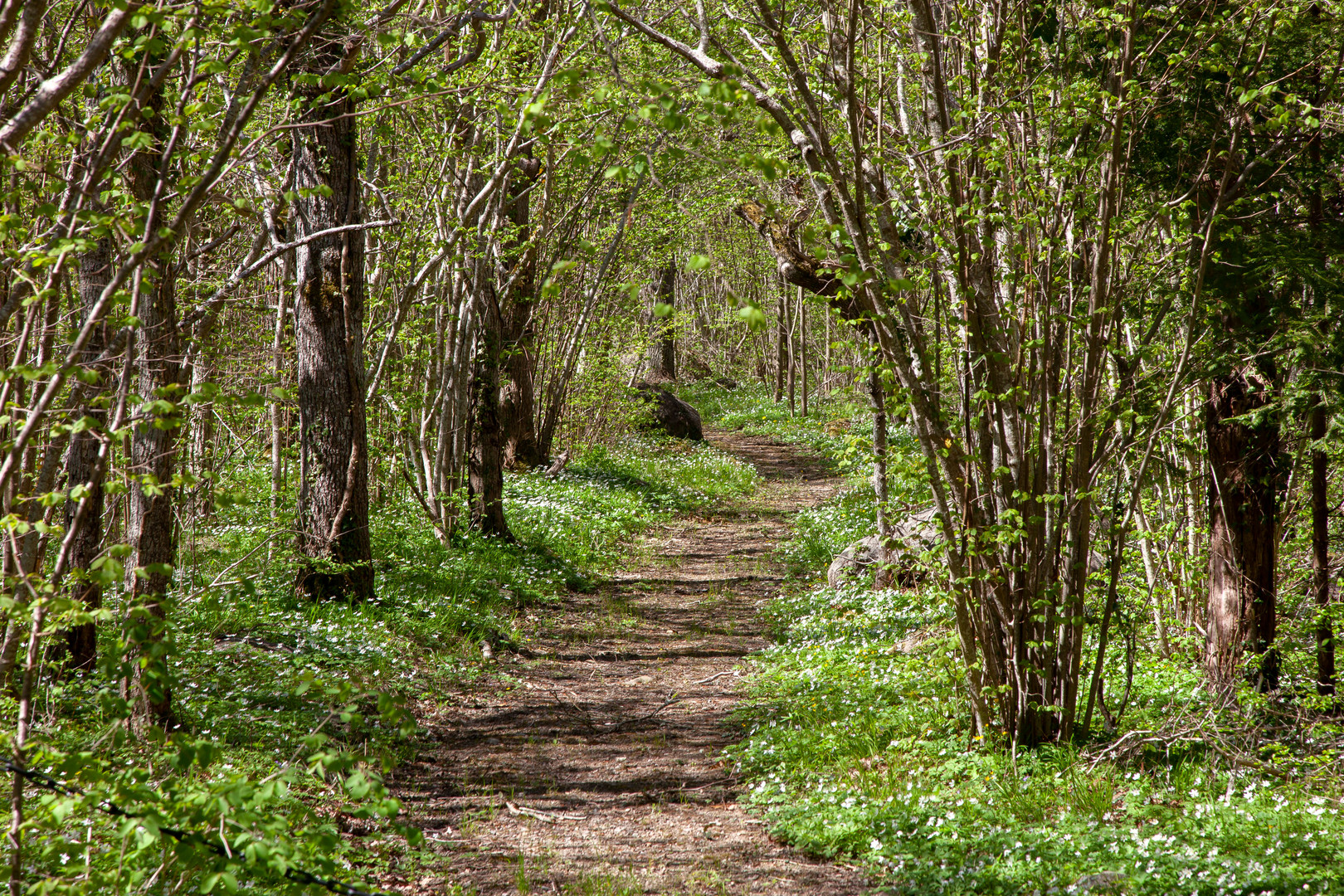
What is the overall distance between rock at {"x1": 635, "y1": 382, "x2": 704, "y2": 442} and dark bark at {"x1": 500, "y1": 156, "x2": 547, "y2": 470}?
5.35m

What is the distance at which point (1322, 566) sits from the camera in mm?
5238

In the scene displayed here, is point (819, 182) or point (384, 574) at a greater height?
point (819, 182)

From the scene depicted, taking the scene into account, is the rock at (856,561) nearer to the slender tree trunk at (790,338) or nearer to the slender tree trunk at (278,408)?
the slender tree trunk at (278,408)

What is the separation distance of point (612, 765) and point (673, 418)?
1474 centimetres

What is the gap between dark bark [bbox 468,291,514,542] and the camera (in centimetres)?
1023

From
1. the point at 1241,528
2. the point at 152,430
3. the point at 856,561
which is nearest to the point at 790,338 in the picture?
the point at 856,561

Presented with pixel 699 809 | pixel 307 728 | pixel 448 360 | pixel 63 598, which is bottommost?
pixel 699 809

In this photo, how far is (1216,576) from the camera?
18.5 ft

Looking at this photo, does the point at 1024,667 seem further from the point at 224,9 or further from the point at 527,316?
the point at 527,316

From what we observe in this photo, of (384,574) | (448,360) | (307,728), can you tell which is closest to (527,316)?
(448,360)

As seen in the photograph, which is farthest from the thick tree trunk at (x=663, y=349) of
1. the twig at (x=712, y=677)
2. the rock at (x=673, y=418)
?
the twig at (x=712, y=677)

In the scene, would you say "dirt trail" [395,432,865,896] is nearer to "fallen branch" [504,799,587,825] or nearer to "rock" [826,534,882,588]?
"fallen branch" [504,799,587,825]

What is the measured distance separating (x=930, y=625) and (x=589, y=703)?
8.73 ft

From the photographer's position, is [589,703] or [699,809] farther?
[589,703]
